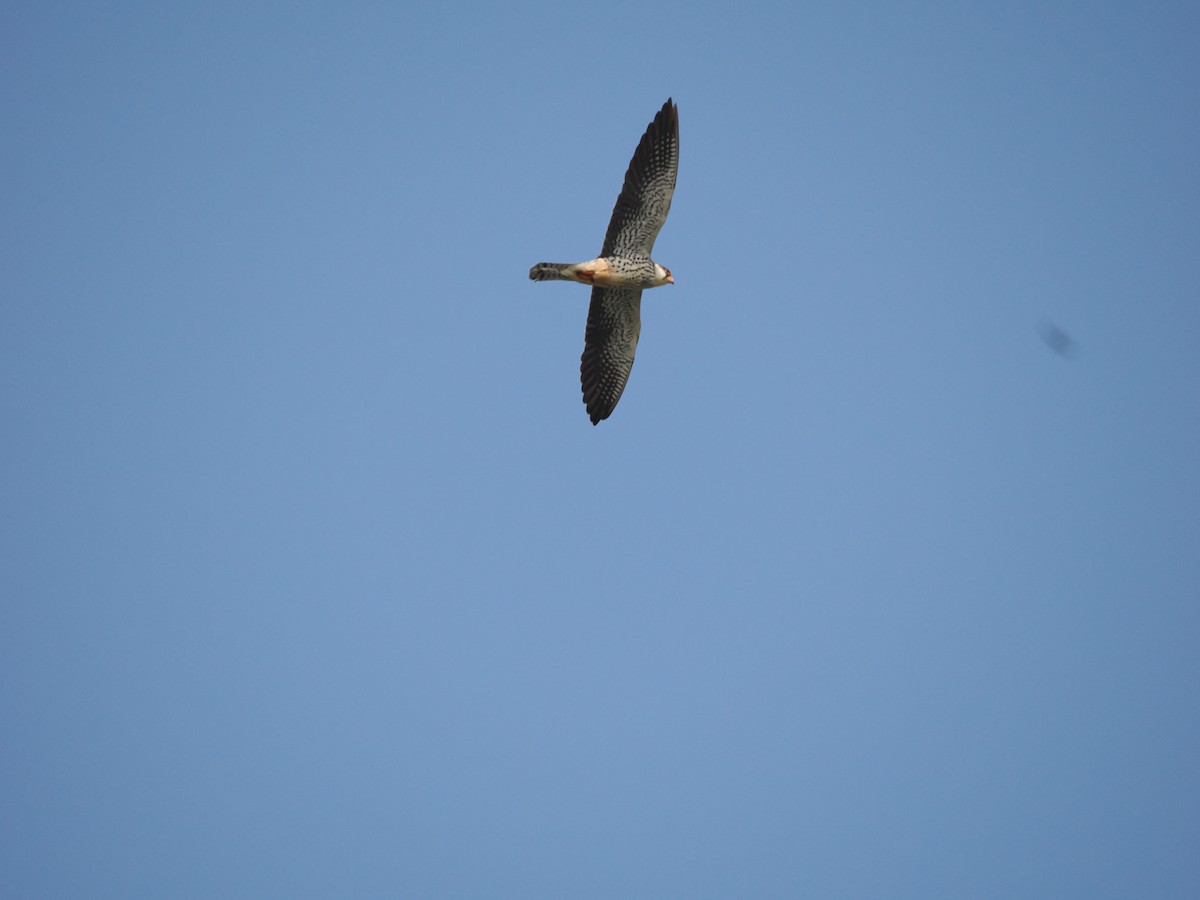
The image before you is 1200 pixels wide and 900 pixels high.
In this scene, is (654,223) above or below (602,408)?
above

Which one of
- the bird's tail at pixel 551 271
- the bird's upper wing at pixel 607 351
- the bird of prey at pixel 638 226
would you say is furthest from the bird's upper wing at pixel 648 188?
the bird's upper wing at pixel 607 351

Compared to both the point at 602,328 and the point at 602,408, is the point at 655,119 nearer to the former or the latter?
the point at 602,328

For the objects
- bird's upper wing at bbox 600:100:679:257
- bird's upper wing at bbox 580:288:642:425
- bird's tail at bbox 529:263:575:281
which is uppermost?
bird's upper wing at bbox 600:100:679:257

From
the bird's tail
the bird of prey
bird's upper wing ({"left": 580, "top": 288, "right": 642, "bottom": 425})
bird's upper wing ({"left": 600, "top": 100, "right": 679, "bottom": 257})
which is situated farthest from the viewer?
bird's upper wing ({"left": 580, "top": 288, "right": 642, "bottom": 425})

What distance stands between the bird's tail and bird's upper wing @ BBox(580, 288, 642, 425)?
1.17 metres

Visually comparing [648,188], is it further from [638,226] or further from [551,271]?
[551,271]

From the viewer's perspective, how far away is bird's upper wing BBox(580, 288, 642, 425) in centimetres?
1703

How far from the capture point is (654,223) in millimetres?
16422

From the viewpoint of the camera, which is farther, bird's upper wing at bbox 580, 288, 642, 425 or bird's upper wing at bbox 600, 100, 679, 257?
bird's upper wing at bbox 580, 288, 642, 425

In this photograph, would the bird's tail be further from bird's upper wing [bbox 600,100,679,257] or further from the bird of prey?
bird's upper wing [bbox 600,100,679,257]

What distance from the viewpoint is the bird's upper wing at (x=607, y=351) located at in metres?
17.0

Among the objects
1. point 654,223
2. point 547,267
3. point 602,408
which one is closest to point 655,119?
point 654,223

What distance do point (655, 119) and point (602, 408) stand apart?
4.34 meters

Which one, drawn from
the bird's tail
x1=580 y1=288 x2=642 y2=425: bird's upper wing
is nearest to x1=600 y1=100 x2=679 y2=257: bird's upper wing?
the bird's tail
